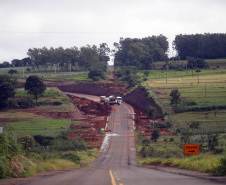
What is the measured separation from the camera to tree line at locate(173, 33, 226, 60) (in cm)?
14500

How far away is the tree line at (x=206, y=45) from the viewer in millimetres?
145000

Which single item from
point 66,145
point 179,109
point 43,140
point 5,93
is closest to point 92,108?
point 5,93

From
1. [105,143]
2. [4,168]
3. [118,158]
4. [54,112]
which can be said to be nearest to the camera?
[4,168]

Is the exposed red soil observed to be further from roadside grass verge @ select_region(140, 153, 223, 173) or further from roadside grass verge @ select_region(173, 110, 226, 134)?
roadside grass verge @ select_region(140, 153, 223, 173)

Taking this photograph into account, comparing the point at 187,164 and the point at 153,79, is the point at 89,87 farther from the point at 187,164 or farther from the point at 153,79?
the point at 187,164

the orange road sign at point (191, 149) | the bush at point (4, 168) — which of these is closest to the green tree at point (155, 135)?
the orange road sign at point (191, 149)

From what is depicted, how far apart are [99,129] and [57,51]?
85.1 metres

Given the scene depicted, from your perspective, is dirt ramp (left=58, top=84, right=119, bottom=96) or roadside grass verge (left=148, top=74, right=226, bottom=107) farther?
dirt ramp (left=58, top=84, right=119, bottom=96)

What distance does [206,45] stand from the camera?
145375 mm

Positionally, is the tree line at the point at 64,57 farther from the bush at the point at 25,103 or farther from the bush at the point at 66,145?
the bush at the point at 66,145

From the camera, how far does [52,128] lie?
50469mm

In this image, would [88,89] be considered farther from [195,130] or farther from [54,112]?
[195,130]

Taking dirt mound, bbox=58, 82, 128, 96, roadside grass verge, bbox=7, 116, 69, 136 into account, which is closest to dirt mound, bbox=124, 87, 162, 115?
dirt mound, bbox=58, 82, 128, 96

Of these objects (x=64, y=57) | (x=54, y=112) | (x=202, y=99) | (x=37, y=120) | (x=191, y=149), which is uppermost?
(x=64, y=57)
